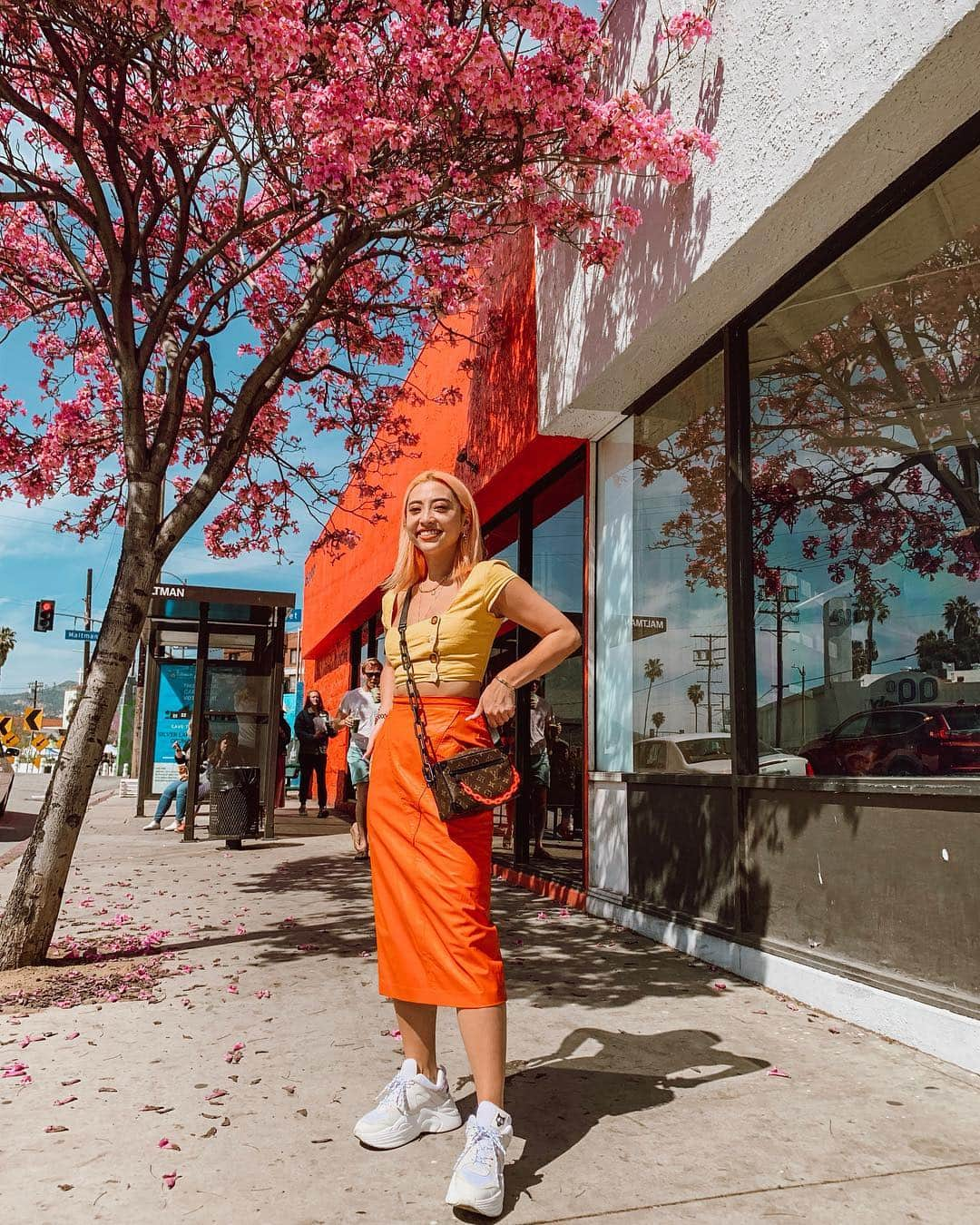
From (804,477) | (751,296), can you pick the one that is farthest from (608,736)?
(751,296)

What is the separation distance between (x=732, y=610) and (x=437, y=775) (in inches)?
123

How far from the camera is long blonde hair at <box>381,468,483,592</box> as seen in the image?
3.13m

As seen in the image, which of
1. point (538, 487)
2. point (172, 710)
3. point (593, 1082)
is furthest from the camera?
point (172, 710)

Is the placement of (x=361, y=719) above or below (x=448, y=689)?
above

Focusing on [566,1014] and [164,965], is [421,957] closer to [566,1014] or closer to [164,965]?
[566,1014]

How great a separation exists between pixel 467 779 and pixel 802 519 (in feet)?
9.70

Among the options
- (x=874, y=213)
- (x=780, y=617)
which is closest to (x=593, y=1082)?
(x=780, y=617)

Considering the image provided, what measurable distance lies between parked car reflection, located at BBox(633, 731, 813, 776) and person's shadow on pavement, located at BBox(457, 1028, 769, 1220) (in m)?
1.46

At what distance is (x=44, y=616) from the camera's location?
33938 millimetres

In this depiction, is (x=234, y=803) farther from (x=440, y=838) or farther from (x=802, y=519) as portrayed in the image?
(x=440, y=838)

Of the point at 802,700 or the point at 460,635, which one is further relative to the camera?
the point at 802,700

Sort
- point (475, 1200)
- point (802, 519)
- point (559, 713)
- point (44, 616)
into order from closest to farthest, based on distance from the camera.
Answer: point (475, 1200), point (802, 519), point (559, 713), point (44, 616)

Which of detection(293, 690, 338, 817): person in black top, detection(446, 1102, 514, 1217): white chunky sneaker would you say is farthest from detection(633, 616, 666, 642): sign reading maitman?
detection(293, 690, 338, 817): person in black top

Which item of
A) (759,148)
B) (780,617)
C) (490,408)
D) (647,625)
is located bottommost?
(780,617)
